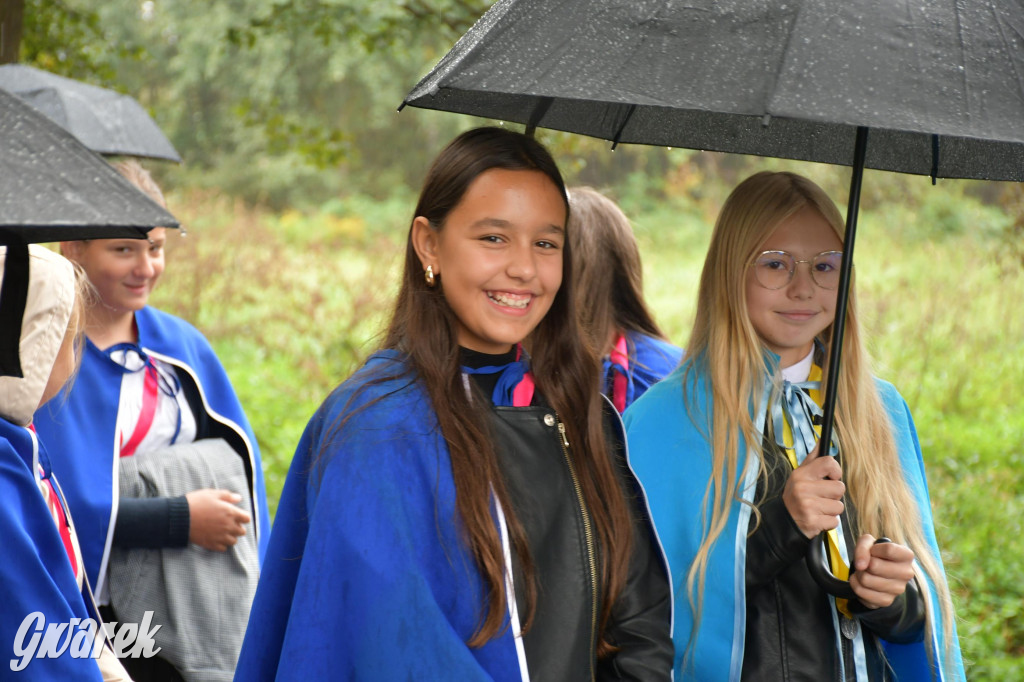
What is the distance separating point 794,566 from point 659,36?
1.51 metres

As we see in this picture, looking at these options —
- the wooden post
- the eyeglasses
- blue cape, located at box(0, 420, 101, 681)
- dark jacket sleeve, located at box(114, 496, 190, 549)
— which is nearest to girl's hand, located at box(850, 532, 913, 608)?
the eyeglasses

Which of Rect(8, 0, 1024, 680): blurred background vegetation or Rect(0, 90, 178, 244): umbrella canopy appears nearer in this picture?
Rect(0, 90, 178, 244): umbrella canopy

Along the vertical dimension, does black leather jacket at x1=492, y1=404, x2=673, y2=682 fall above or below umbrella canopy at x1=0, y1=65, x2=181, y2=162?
below

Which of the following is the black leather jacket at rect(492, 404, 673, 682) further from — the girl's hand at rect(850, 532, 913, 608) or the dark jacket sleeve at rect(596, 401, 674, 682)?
the girl's hand at rect(850, 532, 913, 608)

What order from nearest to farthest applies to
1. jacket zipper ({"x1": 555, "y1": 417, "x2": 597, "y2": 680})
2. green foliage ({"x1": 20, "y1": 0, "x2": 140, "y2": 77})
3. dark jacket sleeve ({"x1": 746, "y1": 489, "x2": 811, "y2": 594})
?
jacket zipper ({"x1": 555, "y1": 417, "x2": 597, "y2": 680}) → dark jacket sleeve ({"x1": 746, "y1": 489, "x2": 811, "y2": 594}) → green foliage ({"x1": 20, "y1": 0, "x2": 140, "y2": 77})

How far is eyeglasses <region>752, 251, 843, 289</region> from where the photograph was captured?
9.62 ft

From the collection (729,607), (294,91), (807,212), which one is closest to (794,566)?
(729,607)

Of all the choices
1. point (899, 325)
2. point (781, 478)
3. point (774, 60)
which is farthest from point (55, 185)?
point (899, 325)

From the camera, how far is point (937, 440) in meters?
8.74

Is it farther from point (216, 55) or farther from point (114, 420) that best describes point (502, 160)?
point (216, 55)

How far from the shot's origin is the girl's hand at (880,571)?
2451 millimetres

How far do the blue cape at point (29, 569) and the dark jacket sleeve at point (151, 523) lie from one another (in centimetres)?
97

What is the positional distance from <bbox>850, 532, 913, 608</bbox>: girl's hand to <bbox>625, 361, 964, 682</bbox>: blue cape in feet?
1.07

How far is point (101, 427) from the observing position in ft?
11.4
